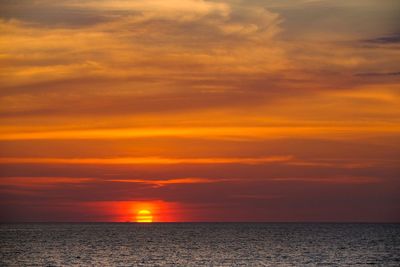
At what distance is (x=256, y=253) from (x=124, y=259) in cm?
2341

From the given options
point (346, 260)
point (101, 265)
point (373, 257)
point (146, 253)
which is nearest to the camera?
point (101, 265)

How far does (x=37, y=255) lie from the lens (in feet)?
377

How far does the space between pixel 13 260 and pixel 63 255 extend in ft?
28.6

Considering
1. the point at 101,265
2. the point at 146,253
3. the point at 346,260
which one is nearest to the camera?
the point at 101,265

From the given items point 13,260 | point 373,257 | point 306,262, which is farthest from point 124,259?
point 373,257

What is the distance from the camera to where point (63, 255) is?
4476 inches

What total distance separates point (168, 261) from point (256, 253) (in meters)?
21.2

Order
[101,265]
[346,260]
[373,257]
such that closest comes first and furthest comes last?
[101,265], [346,260], [373,257]

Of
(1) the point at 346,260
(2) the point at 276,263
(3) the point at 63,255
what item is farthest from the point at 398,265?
(3) the point at 63,255

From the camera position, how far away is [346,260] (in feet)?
337

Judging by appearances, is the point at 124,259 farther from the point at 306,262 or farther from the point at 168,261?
the point at 306,262

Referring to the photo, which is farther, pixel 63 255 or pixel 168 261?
pixel 63 255

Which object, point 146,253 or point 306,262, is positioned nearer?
point 306,262

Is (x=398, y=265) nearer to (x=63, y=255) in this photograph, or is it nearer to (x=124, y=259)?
(x=124, y=259)
